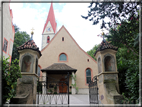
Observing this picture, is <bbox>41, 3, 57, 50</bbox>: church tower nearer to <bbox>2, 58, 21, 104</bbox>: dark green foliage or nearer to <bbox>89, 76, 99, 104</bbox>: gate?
<bbox>89, 76, 99, 104</bbox>: gate

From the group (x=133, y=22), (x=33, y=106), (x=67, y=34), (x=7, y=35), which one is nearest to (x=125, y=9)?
(x=133, y=22)

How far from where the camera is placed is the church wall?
1811cm

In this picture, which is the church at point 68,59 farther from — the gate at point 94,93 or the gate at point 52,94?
the gate at point 94,93

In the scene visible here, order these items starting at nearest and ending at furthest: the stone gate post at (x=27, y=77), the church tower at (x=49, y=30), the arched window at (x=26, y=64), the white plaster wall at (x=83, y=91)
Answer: the stone gate post at (x=27, y=77)
the arched window at (x=26, y=64)
the white plaster wall at (x=83, y=91)
the church tower at (x=49, y=30)

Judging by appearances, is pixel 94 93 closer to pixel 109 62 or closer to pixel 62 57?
pixel 109 62

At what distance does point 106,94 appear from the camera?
6.25 m

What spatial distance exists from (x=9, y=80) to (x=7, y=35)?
38.6ft

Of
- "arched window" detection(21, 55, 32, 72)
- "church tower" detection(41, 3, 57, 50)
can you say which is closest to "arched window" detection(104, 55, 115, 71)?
"arched window" detection(21, 55, 32, 72)

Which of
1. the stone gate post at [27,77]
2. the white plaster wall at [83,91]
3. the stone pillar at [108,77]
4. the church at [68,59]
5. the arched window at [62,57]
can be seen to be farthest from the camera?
the arched window at [62,57]

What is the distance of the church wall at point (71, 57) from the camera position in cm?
1811

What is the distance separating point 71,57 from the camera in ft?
61.5

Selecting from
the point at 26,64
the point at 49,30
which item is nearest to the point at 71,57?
the point at 26,64

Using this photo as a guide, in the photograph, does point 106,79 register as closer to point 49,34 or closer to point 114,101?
point 114,101

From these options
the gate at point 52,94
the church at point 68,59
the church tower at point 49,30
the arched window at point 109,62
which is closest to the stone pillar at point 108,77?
the arched window at point 109,62
